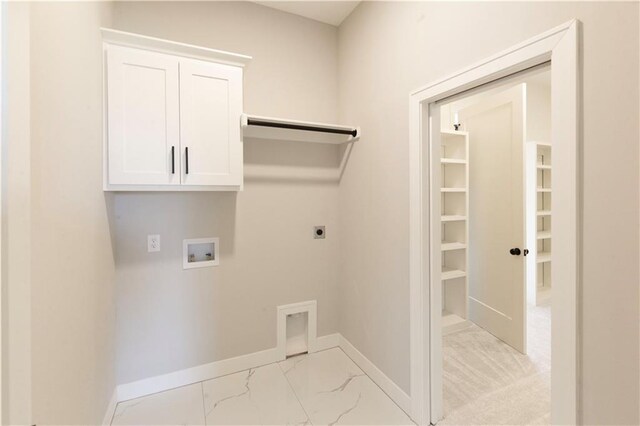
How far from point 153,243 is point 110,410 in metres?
1.05

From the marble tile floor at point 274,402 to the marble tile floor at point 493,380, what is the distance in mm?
455

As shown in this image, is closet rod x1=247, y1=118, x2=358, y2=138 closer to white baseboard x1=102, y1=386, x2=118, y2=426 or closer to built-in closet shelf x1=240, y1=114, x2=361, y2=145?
built-in closet shelf x1=240, y1=114, x2=361, y2=145

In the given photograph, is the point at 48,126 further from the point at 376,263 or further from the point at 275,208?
the point at 376,263

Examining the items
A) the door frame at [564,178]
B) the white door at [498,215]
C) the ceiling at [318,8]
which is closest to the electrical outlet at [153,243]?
the ceiling at [318,8]

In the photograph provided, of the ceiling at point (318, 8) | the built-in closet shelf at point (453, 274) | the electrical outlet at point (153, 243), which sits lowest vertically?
the built-in closet shelf at point (453, 274)

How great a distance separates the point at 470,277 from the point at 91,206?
131 inches

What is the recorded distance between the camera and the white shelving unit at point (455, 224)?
9.65 feet

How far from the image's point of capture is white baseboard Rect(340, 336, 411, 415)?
1889 millimetres

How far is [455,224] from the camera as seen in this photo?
3.12 m

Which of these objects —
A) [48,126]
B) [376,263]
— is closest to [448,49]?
[376,263]

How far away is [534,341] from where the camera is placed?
9.02ft

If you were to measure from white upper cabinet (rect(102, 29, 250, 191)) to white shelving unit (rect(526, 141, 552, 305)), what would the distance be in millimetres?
3678

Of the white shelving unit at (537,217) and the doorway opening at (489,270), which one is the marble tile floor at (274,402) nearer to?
the doorway opening at (489,270)

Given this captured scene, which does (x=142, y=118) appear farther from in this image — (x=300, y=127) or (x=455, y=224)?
(x=455, y=224)
